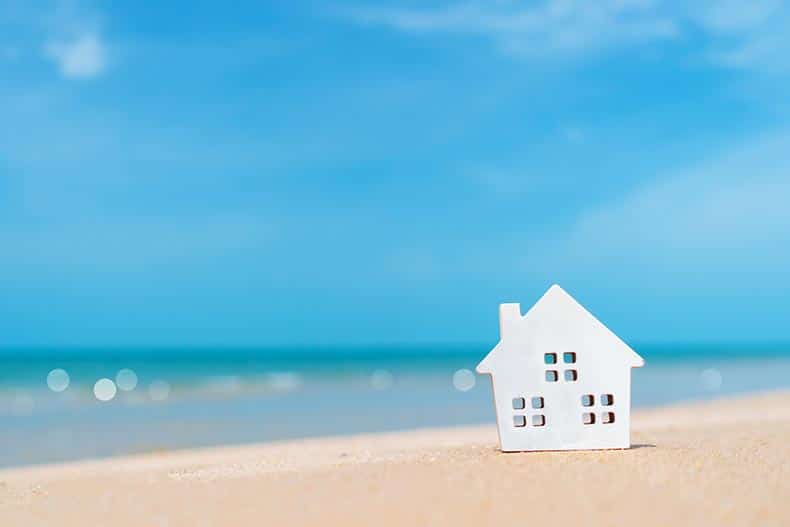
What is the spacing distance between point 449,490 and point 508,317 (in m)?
2.32

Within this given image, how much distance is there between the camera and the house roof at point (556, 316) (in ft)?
32.9

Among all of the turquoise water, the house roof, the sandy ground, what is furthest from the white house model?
the turquoise water

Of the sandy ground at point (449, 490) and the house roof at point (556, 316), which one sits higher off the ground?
the house roof at point (556, 316)

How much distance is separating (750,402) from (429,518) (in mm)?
20934

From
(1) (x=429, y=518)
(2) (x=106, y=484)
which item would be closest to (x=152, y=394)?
(2) (x=106, y=484)

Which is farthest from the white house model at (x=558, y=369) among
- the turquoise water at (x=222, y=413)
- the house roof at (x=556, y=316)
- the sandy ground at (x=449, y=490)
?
the turquoise water at (x=222, y=413)

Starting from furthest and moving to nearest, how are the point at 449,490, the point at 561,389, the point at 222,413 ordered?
the point at 222,413 → the point at 561,389 → the point at 449,490

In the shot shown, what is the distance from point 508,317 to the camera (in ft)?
33.0

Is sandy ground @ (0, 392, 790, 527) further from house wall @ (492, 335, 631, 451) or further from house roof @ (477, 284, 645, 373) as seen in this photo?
house roof @ (477, 284, 645, 373)

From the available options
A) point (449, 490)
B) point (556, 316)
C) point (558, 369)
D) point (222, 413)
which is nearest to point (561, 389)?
point (558, 369)

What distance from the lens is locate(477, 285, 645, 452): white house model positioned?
10016 millimetres

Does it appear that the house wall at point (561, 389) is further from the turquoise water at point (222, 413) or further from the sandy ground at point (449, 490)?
the turquoise water at point (222, 413)

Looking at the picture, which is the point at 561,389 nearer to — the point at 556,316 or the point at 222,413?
the point at 556,316

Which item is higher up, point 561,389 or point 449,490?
point 561,389
